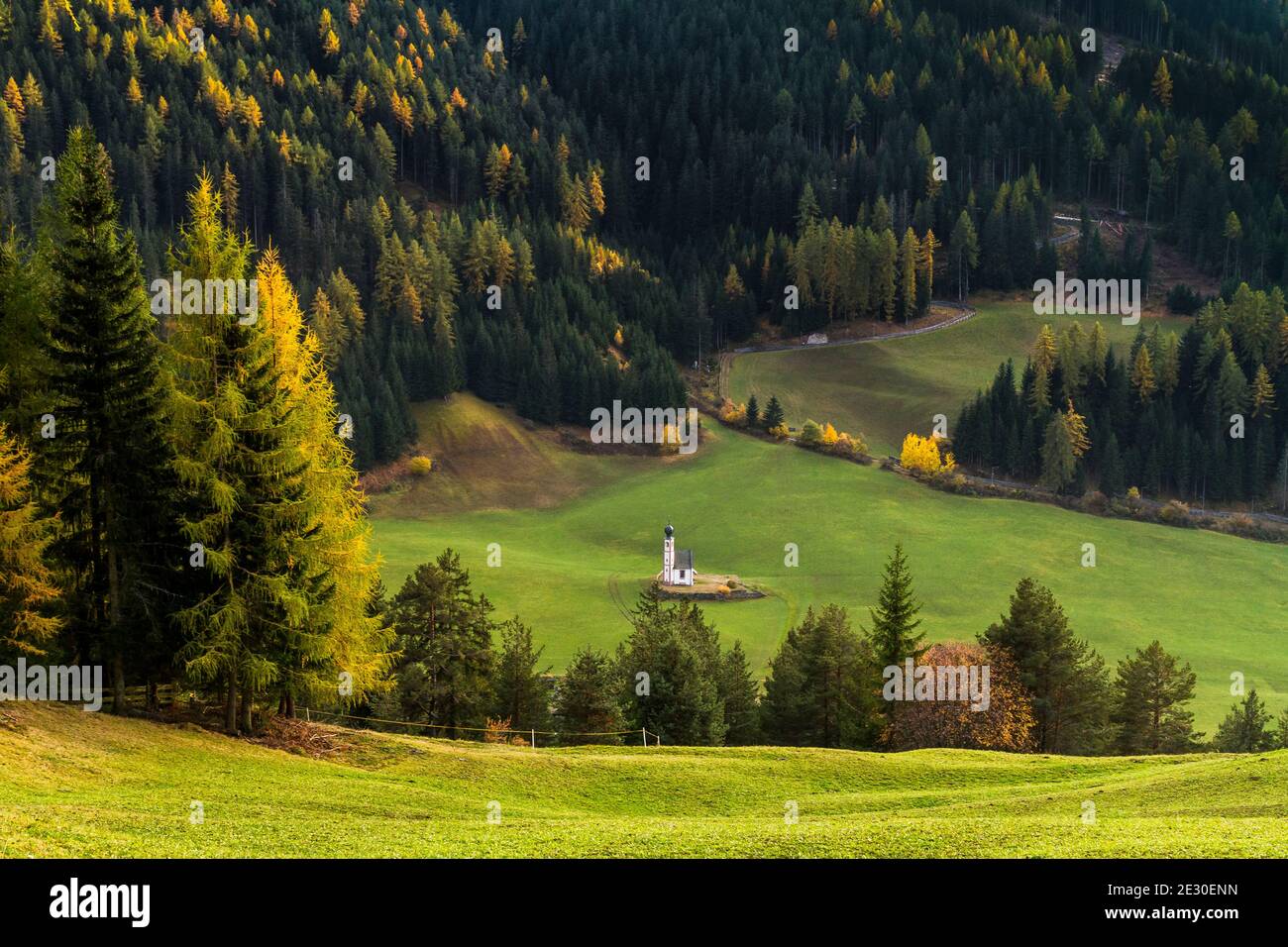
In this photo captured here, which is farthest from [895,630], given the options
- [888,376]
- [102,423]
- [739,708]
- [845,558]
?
[888,376]

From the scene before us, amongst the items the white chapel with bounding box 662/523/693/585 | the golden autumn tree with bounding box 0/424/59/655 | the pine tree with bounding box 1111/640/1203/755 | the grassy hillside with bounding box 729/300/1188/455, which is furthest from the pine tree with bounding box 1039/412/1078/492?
the golden autumn tree with bounding box 0/424/59/655

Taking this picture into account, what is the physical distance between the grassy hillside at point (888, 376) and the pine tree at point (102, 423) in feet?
424

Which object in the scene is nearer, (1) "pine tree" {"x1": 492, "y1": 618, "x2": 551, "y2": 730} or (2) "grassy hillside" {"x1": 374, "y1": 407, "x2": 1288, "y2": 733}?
(1) "pine tree" {"x1": 492, "y1": 618, "x2": 551, "y2": 730}

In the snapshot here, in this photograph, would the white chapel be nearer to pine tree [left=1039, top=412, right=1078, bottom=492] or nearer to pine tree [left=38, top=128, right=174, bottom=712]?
pine tree [left=1039, top=412, right=1078, bottom=492]

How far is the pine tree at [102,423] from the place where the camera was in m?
36.4

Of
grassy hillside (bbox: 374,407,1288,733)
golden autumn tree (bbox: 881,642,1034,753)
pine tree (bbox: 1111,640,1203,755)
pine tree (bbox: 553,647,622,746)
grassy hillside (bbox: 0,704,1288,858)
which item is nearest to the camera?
Answer: grassy hillside (bbox: 0,704,1288,858)

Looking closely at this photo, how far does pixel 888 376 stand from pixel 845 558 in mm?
66275

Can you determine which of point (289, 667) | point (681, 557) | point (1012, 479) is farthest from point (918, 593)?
point (289, 667)

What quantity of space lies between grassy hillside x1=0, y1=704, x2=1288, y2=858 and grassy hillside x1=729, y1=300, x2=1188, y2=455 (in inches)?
4673

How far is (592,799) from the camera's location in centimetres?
3834

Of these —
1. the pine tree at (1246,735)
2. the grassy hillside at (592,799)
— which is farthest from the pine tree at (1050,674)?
the grassy hillside at (592,799)

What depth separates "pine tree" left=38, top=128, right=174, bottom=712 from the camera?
36.4m
